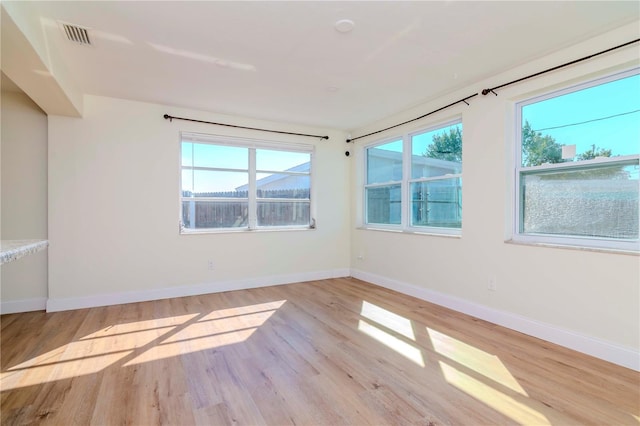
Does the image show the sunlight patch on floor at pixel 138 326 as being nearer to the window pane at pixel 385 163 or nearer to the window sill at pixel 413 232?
the window sill at pixel 413 232

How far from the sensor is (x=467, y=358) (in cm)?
236

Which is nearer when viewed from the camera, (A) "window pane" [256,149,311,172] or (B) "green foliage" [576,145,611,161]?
(B) "green foliage" [576,145,611,161]

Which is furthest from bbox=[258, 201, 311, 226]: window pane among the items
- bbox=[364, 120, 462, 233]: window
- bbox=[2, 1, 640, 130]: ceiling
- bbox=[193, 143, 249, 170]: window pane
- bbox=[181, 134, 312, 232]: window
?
bbox=[2, 1, 640, 130]: ceiling

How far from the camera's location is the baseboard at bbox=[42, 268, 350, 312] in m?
3.59

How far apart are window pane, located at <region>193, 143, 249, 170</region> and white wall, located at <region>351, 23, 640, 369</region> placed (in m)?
2.38

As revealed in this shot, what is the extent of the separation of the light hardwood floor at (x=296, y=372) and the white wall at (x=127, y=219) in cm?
54

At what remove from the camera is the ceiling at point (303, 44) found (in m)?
2.12

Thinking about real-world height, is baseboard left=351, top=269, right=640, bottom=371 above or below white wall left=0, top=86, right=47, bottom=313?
below

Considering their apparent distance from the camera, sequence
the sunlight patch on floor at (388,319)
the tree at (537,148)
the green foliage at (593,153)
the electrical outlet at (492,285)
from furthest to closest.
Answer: the electrical outlet at (492,285), the sunlight patch on floor at (388,319), the tree at (537,148), the green foliage at (593,153)

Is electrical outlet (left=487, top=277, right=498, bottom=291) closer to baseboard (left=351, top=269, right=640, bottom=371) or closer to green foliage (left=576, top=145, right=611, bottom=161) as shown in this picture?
baseboard (left=351, top=269, right=640, bottom=371)

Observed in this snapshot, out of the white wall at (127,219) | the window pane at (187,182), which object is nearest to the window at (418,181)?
the white wall at (127,219)

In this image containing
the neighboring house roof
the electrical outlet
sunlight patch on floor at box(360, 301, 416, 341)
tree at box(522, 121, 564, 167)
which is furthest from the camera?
the neighboring house roof

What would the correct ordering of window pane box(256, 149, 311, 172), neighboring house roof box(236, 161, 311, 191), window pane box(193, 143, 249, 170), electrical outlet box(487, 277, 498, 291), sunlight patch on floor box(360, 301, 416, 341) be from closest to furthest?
sunlight patch on floor box(360, 301, 416, 341) → electrical outlet box(487, 277, 498, 291) → window pane box(193, 143, 249, 170) → neighboring house roof box(236, 161, 311, 191) → window pane box(256, 149, 311, 172)

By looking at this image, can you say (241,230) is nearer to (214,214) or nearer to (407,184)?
(214,214)
